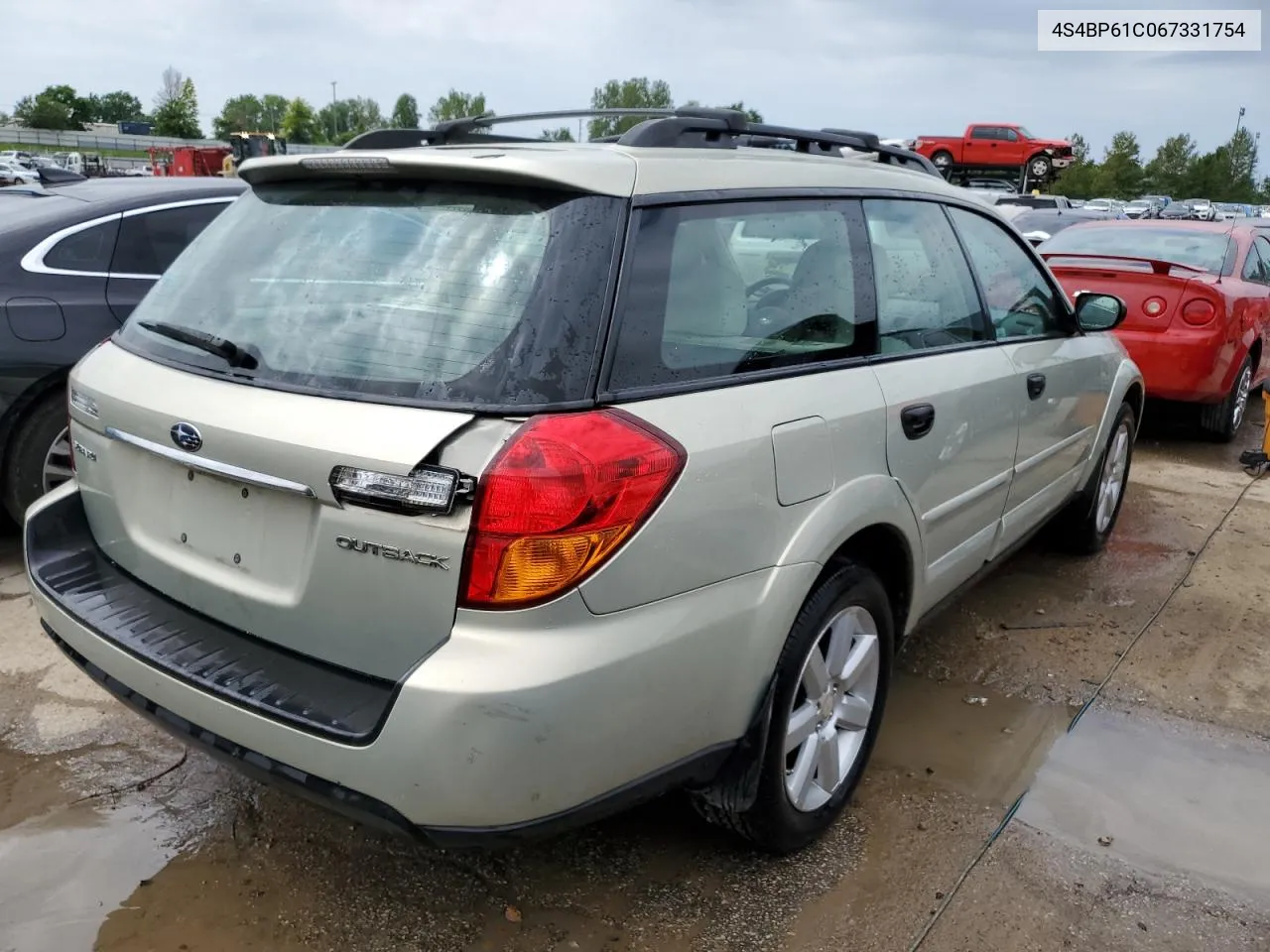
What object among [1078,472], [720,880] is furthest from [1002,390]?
[720,880]

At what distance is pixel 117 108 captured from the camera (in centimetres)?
13175

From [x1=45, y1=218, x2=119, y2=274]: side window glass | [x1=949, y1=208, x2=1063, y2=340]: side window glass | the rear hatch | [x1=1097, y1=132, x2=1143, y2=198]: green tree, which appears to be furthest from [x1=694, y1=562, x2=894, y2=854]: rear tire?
[x1=1097, y1=132, x2=1143, y2=198]: green tree

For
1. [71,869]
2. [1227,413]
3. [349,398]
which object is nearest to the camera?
[349,398]

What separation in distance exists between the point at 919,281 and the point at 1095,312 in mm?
1548

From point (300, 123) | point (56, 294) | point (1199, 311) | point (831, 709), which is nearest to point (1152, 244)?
point (1199, 311)

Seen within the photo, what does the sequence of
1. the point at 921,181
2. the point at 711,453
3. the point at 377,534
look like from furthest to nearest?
the point at 921,181
the point at 711,453
the point at 377,534

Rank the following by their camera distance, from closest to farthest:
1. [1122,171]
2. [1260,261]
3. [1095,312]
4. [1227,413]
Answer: [1095,312] < [1227,413] < [1260,261] < [1122,171]

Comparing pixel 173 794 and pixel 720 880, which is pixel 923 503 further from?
pixel 173 794

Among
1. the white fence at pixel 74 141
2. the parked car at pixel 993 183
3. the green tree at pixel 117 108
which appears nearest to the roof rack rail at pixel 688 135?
the parked car at pixel 993 183

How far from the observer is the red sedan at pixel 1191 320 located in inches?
265

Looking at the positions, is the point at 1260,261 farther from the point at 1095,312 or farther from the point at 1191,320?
the point at 1095,312

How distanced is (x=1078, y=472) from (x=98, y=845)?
12.5ft

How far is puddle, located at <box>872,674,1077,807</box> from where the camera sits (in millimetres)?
3035

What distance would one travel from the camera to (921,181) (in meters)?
3.26
